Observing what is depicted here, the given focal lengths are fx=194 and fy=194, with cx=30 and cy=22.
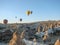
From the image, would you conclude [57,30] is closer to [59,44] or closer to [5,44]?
[5,44]

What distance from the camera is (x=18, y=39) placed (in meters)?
8.57

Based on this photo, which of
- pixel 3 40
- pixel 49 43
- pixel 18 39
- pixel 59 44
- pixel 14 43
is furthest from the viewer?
pixel 3 40

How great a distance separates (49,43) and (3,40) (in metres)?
7.73

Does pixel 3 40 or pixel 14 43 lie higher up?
pixel 14 43

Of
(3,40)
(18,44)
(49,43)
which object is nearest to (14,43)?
(18,44)

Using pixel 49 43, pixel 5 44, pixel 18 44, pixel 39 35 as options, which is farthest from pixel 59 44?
pixel 39 35

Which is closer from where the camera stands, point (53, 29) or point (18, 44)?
point (18, 44)

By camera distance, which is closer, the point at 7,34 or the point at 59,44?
the point at 59,44

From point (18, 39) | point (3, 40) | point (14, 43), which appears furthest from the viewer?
point (3, 40)

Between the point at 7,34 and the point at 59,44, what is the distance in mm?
23621

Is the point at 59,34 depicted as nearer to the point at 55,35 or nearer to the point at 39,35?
the point at 55,35

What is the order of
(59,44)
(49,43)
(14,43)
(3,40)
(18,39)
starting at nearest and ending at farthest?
1. (59,44)
2. (14,43)
3. (18,39)
4. (49,43)
5. (3,40)

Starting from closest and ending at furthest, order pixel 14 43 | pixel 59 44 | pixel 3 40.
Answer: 1. pixel 59 44
2. pixel 14 43
3. pixel 3 40

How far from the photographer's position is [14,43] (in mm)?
7930
